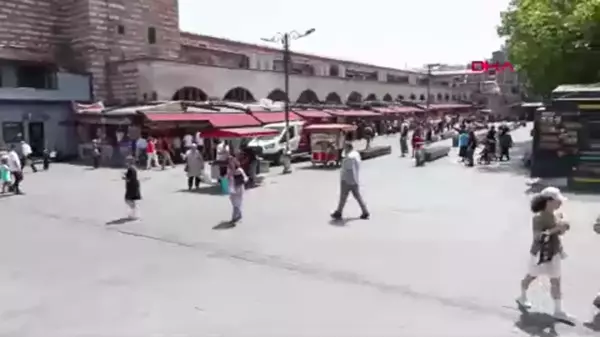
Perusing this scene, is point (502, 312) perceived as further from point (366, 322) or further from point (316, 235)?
point (316, 235)

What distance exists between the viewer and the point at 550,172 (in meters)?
15.7

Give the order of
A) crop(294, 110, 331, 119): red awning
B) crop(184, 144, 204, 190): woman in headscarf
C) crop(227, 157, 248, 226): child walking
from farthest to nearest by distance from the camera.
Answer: crop(294, 110, 331, 119): red awning, crop(184, 144, 204, 190): woman in headscarf, crop(227, 157, 248, 226): child walking

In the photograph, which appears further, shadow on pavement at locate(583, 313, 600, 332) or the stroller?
the stroller

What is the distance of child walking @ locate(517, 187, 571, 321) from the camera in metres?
5.67

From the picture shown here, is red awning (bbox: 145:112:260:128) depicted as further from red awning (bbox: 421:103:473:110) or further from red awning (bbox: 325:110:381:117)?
red awning (bbox: 421:103:473:110)

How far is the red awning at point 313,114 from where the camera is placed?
36.5 metres

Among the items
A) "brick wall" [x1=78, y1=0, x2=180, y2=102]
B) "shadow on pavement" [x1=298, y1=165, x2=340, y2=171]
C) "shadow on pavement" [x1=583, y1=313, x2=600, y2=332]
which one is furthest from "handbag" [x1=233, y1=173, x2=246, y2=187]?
"brick wall" [x1=78, y1=0, x2=180, y2=102]

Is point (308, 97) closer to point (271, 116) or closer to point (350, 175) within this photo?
point (271, 116)

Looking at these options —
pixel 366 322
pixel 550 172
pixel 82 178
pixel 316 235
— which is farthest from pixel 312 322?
pixel 82 178

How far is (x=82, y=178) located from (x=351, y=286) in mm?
16591

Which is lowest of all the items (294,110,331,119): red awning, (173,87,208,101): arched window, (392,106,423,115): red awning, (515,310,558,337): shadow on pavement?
(515,310,558,337): shadow on pavement

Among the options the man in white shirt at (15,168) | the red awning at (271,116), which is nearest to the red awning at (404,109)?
the red awning at (271,116)

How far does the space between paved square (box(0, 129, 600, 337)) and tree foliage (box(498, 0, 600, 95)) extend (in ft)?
26.2

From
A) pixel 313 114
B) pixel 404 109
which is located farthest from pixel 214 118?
pixel 404 109
